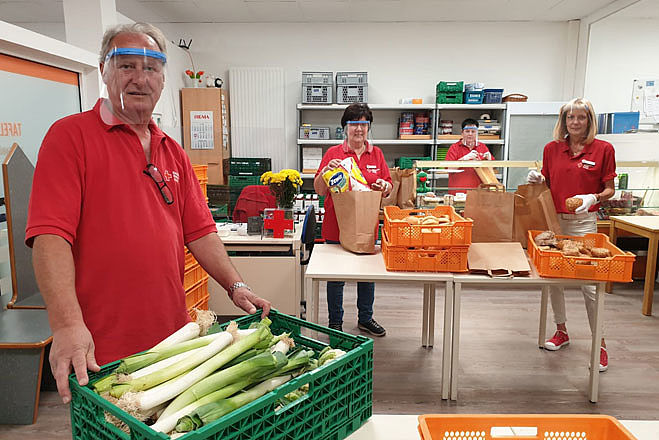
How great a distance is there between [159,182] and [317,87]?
5.02 metres

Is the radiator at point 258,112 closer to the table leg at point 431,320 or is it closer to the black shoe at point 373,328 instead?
the black shoe at point 373,328

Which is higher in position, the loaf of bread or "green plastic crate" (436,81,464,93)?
"green plastic crate" (436,81,464,93)

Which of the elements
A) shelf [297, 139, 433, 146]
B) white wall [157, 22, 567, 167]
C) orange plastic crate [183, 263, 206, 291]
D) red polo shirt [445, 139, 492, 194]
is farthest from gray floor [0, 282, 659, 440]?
white wall [157, 22, 567, 167]

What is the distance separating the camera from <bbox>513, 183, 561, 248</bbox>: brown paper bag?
272cm

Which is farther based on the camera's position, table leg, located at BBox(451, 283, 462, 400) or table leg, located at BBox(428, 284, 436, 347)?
table leg, located at BBox(428, 284, 436, 347)

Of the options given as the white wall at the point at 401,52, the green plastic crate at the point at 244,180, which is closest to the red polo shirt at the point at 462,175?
the white wall at the point at 401,52

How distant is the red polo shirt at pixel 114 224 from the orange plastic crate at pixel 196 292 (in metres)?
1.92

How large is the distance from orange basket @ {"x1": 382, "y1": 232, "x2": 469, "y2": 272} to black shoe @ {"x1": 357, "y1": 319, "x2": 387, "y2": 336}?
3.97 feet

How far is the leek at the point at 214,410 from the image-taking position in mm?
719

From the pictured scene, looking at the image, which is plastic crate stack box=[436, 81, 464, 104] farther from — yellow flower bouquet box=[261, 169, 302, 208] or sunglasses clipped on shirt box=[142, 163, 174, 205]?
sunglasses clipped on shirt box=[142, 163, 174, 205]

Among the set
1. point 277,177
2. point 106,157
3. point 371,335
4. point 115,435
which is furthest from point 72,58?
point 115,435

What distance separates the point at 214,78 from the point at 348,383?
19.8ft

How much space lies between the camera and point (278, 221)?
340 cm

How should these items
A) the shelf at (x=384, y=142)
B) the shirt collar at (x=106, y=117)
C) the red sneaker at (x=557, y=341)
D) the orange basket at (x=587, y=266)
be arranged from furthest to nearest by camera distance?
the shelf at (x=384, y=142), the red sneaker at (x=557, y=341), the orange basket at (x=587, y=266), the shirt collar at (x=106, y=117)
